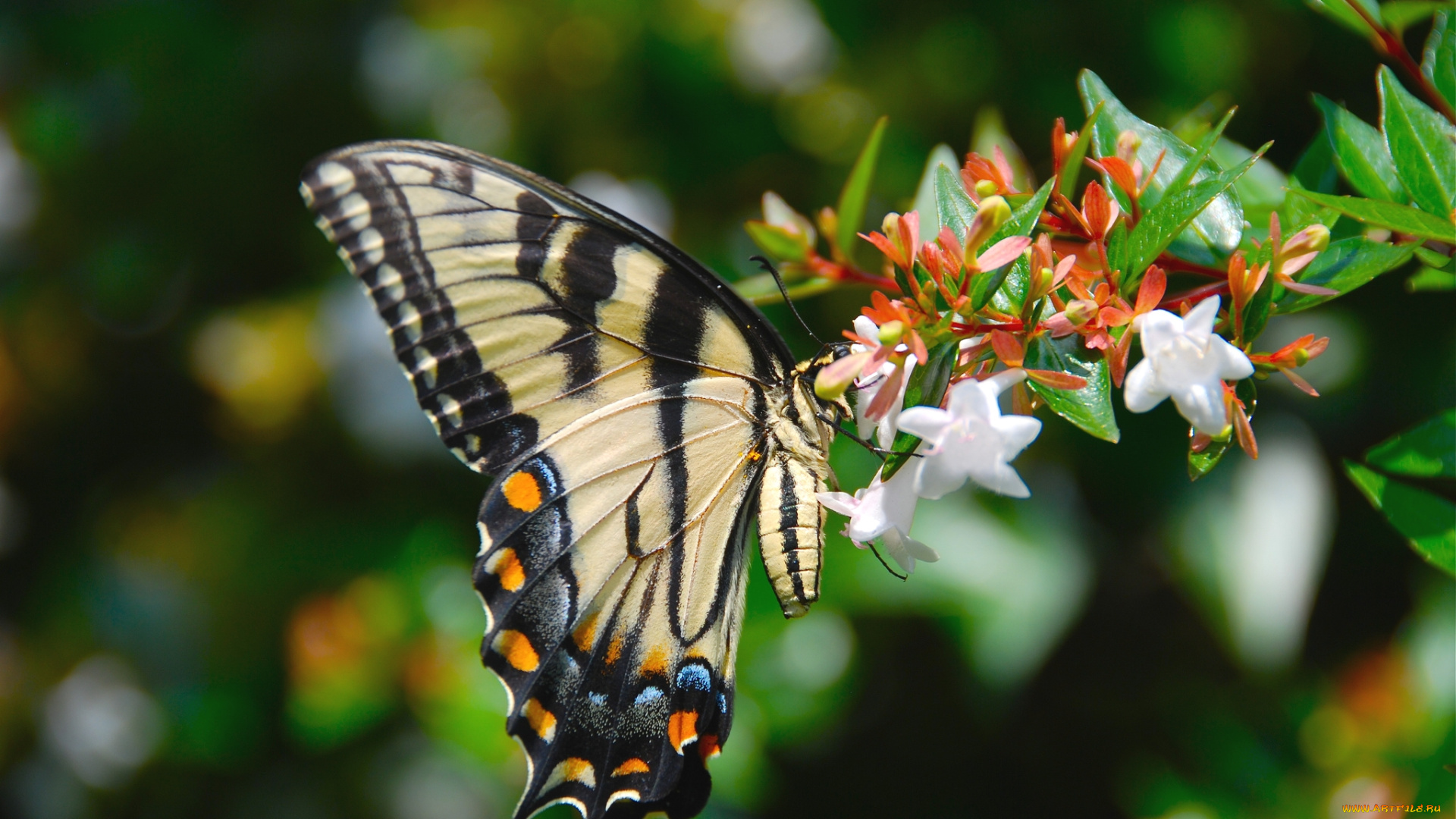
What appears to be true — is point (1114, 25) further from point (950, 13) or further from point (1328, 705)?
point (1328, 705)

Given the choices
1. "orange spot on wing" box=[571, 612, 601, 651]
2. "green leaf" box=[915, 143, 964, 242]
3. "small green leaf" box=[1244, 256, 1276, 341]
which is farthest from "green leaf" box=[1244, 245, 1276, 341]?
"orange spot on wing" box=[571, 612, 601, 651]

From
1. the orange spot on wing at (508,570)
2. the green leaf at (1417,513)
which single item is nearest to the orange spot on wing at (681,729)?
the orange spot on wing at (508,570)

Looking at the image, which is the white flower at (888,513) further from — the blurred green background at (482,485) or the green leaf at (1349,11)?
the blurred green background at (482,485)

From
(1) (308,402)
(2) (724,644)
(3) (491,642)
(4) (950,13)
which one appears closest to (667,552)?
(2) (724,644)

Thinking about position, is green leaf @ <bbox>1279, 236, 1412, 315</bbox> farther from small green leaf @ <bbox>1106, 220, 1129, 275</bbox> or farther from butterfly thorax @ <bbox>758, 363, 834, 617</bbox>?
butterfly thorax @ <bbox>758, 363, 834, 617</bbox>

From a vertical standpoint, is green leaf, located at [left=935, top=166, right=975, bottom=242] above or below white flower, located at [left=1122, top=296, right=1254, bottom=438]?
above

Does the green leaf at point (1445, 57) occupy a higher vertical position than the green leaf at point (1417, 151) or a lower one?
higher
